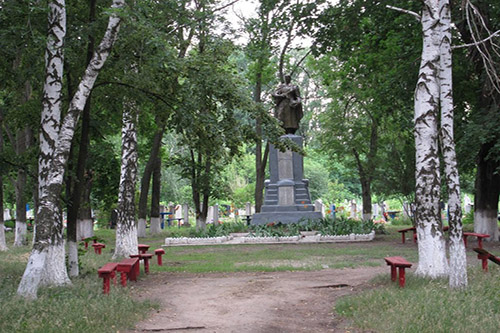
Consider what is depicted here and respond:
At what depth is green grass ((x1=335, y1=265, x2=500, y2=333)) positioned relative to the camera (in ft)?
20.2

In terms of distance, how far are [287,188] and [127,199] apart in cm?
986

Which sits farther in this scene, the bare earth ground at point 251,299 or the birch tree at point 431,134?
the birch tree at point 431,134

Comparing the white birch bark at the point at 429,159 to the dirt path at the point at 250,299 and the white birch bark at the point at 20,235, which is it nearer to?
the dirt path at the point at 250,299

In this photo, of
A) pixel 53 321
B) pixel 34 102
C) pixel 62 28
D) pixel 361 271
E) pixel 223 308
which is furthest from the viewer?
pixel 361 271

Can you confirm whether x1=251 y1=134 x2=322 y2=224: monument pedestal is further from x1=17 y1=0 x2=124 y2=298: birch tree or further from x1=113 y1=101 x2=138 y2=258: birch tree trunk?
x1=17 y1=0 x2=124 y2=298: birch tree

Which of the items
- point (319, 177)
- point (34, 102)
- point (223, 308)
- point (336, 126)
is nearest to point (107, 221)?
point (336, 126)

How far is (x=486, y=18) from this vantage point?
625 inches

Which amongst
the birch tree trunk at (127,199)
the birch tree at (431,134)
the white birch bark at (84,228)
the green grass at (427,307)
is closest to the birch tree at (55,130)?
the green grass at (427,307)

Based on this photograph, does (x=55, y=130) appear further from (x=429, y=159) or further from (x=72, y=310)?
(x=429, y=159)

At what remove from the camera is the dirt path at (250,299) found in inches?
276

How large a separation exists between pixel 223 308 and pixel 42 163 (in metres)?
3.99

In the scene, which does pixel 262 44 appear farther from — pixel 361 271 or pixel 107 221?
pixel 107 221

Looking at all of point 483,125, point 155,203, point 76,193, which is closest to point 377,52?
point 483,125

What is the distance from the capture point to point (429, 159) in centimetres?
954
